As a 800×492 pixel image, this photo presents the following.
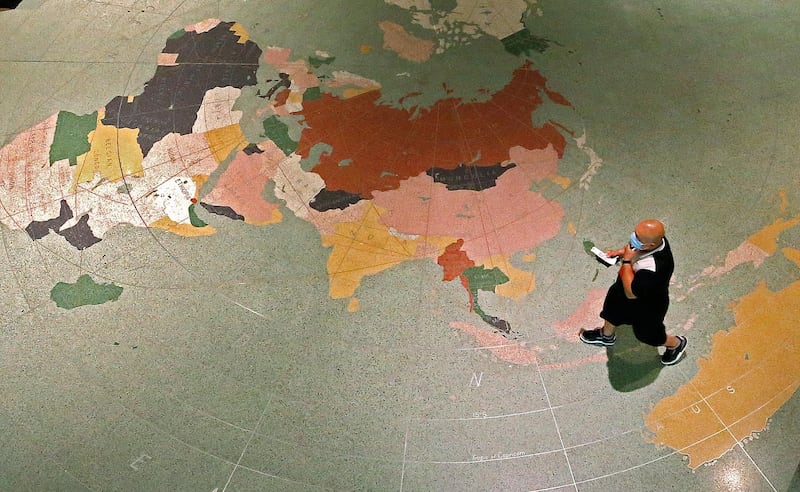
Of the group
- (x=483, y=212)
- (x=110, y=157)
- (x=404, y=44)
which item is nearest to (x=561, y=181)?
(x=483, y=212)

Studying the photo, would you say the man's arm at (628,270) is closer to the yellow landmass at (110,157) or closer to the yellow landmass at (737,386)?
the yellow landmass at (737,386)

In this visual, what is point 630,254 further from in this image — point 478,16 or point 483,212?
point 478,16

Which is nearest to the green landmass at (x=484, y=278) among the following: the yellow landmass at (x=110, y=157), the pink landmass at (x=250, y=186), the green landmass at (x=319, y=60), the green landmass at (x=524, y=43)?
the pink landmass at (x=250, y=186)

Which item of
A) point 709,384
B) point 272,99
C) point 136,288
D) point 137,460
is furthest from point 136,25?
point 709,384

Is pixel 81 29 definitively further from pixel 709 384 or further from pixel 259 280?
pixel 709 384

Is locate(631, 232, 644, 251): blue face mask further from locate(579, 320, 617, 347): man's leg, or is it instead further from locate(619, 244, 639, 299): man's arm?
locate(579, 320, 617, 347): man's leg

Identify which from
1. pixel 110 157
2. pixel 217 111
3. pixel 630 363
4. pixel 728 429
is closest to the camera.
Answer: pixel 728 429
